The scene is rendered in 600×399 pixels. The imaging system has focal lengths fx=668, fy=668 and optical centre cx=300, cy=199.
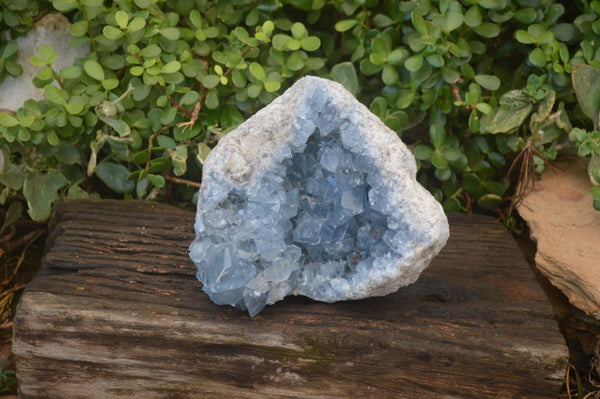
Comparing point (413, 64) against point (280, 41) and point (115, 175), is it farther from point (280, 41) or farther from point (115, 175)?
point (115, 175)

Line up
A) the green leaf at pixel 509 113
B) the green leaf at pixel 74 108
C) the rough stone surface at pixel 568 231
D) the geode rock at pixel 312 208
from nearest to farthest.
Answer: the geode rock at pixel 312 208
the rough stone surface at pixel 568 231
the green leaf at pixel 74 108
the green leaf at pixel 509 113

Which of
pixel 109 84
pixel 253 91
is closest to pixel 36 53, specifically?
pixel 109 84

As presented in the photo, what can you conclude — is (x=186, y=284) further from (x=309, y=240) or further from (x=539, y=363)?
(x=539, y=363)

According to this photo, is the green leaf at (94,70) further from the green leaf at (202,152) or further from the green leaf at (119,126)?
the green leaf at (202,152)

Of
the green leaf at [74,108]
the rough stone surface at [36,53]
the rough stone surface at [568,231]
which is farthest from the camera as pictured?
the rough stone surface at [36,53]

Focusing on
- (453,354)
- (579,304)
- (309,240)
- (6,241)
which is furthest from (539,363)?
(6,241)

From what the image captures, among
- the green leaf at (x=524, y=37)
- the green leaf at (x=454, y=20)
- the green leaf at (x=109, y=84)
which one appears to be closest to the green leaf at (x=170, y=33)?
the green leaf at (x=109, y=84)
